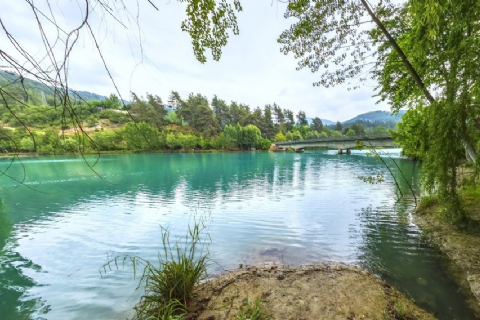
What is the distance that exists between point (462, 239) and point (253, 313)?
662 cm

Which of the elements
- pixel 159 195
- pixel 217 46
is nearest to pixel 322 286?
pixel 217 46

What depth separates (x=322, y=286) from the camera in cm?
420

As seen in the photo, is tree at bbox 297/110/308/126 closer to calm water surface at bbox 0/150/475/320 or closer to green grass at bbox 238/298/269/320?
calm water surface at bbox 0/150/475/320

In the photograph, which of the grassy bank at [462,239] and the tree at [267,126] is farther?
the tree at [267,126]

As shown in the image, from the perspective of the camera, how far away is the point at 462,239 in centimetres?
602

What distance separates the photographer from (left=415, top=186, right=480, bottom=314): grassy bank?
467cm

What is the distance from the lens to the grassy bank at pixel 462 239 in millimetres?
4672

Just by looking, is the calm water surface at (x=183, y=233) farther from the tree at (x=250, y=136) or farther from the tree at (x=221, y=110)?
the tree at (x=221, y=110)

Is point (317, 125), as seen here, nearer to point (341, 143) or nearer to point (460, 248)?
point (341, 143)

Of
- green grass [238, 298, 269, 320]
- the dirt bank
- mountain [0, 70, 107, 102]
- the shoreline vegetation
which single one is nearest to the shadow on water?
the shoreline vegetation

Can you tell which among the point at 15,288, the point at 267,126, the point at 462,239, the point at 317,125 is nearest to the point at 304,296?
the point at 462,239

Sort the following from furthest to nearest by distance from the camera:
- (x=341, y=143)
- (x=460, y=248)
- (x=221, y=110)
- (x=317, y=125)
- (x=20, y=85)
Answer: (x=317, y=125) < (x=221, y=110) < (x=341, y=143) < (x=460, y=248) < (x=20, y=85)

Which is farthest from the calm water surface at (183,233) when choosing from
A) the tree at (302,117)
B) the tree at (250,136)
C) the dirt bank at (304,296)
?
the tree at (302,117)

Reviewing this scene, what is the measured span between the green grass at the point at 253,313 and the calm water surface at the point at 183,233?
7.47 feet
